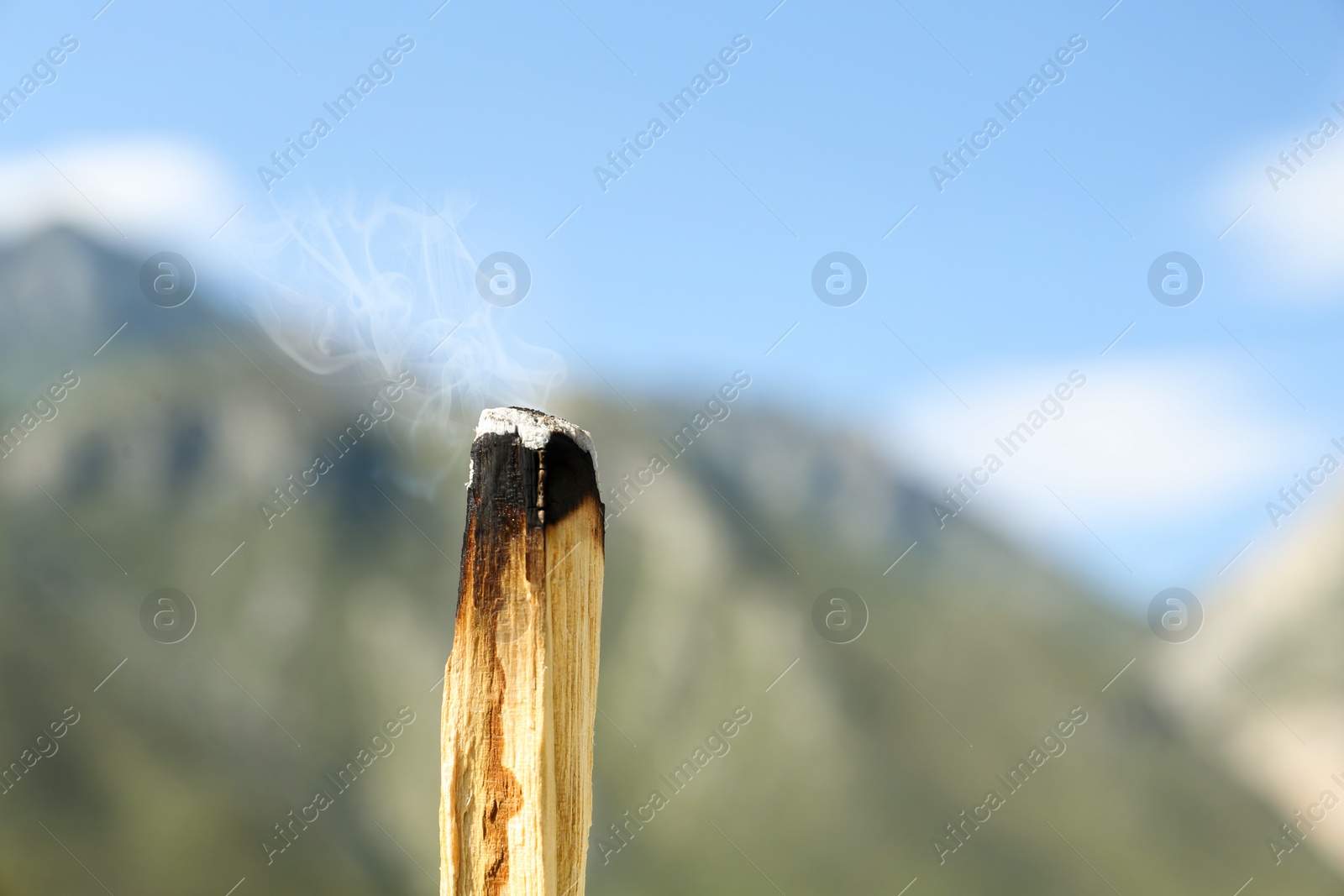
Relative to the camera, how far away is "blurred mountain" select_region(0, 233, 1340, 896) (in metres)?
18.9

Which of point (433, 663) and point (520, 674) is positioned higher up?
point (520, 674)

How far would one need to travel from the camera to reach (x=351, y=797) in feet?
74.3

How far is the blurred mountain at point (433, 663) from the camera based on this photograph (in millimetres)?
18875

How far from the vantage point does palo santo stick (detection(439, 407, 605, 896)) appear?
230cm

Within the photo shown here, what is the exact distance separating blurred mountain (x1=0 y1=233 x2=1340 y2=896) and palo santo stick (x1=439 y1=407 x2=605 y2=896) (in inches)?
573

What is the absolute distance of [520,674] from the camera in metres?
2.33

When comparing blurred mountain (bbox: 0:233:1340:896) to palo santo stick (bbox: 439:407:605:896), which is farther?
blurred mountain (bbox: 0:233:1340:896)

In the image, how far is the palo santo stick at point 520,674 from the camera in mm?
2297

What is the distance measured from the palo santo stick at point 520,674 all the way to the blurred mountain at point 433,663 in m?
14.6

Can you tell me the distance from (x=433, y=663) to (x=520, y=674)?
23601 millimetres

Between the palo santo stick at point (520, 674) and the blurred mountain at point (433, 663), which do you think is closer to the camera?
the palo santo stick at point (520, 674)

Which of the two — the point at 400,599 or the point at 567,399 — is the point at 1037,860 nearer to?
the point at 567,399

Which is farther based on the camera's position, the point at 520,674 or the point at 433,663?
the point at 433,663

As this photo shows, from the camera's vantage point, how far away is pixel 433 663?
79.8 ft
